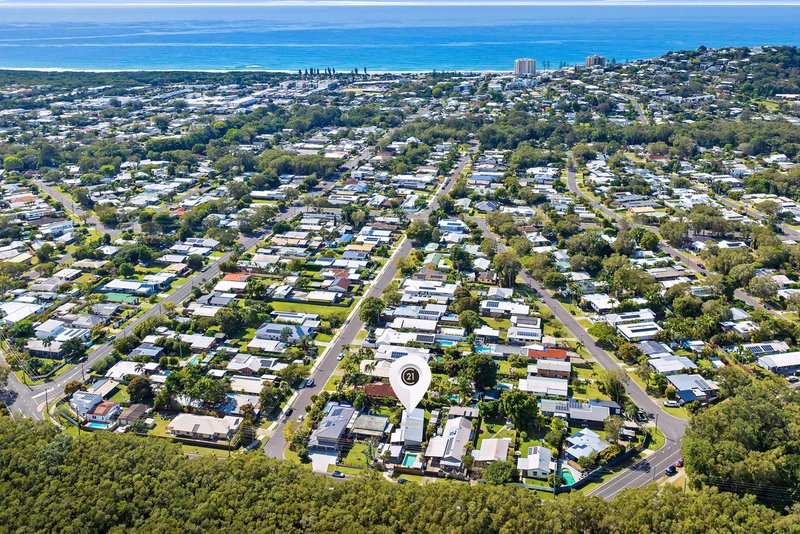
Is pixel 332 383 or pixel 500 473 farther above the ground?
pixel 500 473

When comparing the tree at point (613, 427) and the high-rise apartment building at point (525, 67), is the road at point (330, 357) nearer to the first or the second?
the tree at point (613, 427)

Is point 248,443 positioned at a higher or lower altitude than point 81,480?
lower

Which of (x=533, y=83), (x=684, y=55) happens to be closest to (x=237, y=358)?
(x=533, y=83)

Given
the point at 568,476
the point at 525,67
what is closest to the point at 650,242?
the point at 568,476

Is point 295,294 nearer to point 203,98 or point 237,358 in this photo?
point 237,358

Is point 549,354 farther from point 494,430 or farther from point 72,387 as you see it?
point 72,387

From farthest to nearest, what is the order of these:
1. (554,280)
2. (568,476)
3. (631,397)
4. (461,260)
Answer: (461,260) → (554,280) → (631,397) → (568,476)

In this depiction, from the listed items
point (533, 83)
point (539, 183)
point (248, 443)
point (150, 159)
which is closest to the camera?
point (248, 443)
